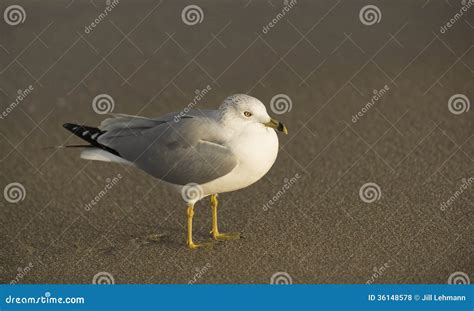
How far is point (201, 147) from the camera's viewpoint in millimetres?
5891

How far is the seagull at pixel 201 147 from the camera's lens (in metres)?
5.79

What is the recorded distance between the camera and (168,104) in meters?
8.64

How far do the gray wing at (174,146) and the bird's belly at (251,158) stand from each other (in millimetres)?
61

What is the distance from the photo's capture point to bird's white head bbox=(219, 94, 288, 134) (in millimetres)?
5773

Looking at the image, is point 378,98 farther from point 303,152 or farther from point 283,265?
point 283,265

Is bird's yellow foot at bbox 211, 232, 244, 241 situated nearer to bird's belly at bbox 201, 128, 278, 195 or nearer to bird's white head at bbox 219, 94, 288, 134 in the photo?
bird's belly at bbox 201, 128, 278, 195

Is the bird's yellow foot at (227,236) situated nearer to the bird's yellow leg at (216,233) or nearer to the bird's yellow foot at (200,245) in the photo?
the bird's yellow leg at (216,233)

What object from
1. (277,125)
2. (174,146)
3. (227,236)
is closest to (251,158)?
(277,125)

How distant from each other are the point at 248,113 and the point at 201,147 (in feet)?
1.58

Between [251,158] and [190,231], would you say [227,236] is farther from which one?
[251,158]

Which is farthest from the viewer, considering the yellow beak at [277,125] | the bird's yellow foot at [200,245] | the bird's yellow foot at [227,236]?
the bird's yellow foot at [227,236]

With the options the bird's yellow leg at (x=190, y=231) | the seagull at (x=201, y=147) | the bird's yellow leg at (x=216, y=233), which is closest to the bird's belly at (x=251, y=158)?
the seagull at (x=201, y=147)

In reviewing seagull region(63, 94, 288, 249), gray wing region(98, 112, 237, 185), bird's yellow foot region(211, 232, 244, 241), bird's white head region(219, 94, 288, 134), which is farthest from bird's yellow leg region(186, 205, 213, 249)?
bird's white head region(219, 94, 288, 134)

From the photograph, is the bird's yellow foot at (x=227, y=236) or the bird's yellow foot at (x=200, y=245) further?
the bird's yellow foot at (x=227, y=236)
